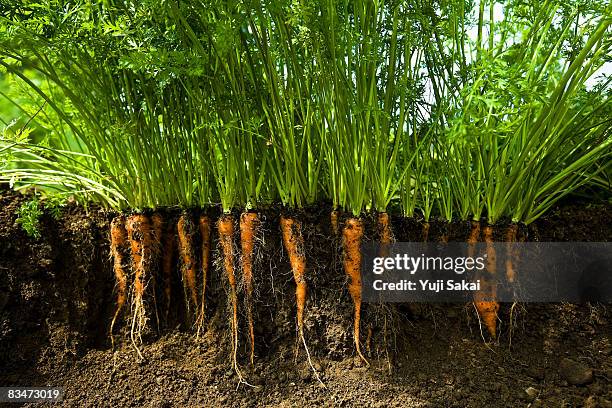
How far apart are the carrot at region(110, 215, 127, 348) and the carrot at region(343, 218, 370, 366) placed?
72 cm

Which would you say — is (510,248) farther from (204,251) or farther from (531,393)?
(204,251)

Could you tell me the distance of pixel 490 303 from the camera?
1.91 metres

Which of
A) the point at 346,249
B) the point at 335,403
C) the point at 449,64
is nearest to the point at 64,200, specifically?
the point at 346,249

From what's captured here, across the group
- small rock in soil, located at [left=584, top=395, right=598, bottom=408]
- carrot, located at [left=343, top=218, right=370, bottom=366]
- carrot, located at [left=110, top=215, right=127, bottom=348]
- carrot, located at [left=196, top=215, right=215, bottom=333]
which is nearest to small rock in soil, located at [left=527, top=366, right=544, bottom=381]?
small rock in soil, located at [left=584, top=395, right=598, bottom=408]

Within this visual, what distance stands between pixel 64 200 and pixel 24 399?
0.63 metres

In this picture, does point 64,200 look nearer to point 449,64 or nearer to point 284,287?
point 284,287

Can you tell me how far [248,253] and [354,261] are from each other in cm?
31

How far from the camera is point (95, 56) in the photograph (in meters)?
1.81

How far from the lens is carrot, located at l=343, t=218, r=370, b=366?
1.83 metres

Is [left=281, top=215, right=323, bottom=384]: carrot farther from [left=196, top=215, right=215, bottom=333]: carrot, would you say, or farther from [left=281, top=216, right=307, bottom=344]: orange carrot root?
[left=196, top=215, right=215, bottom=333]: carrot

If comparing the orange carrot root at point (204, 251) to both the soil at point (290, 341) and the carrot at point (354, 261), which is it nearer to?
the soil at point (290, 341)

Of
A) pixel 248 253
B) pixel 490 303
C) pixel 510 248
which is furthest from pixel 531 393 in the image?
pixel 248 253

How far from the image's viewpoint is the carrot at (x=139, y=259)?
2023mm

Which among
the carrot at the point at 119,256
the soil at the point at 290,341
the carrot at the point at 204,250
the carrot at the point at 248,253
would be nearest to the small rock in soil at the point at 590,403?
the soil at the point at 290,341
